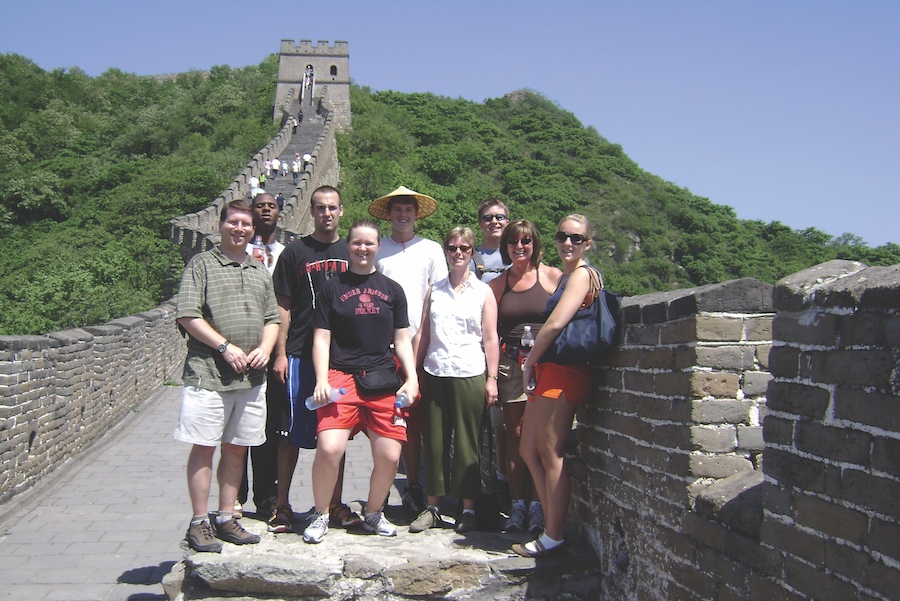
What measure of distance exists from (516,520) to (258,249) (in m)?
2.40

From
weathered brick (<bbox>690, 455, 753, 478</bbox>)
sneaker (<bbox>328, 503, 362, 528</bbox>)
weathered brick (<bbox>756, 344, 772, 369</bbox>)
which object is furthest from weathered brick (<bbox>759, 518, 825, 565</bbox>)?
sneaker (<bbox>328, 503, 362, 528</bbox>)

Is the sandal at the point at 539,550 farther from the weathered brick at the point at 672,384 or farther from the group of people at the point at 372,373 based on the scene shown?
the weathered brick at the point at 672,384

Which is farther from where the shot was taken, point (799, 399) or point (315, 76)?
point (315, 76)

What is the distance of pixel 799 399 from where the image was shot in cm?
262

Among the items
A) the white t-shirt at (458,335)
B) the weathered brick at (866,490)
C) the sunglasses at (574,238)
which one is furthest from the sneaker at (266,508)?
the weathered brick at (866,490)

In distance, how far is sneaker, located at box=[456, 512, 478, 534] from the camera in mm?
4625

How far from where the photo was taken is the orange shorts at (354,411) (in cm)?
448

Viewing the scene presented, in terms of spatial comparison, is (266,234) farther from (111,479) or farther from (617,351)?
(111,479)

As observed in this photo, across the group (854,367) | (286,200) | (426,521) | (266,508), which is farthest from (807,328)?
(286,200)

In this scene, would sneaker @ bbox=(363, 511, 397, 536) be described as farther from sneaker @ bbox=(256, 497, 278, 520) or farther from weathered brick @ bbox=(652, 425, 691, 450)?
weathered brick @ bbox=(652, 425, 691, 450)

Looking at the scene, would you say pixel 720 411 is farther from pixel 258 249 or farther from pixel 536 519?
pixel 258 249

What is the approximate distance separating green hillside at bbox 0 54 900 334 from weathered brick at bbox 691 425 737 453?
1618 centimetres

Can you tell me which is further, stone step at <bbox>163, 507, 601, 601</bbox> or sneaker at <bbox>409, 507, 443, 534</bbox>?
sneaker at <bbox>409, 507, 443, 534</bbox>

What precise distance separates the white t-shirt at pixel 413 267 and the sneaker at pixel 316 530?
1.24 m
